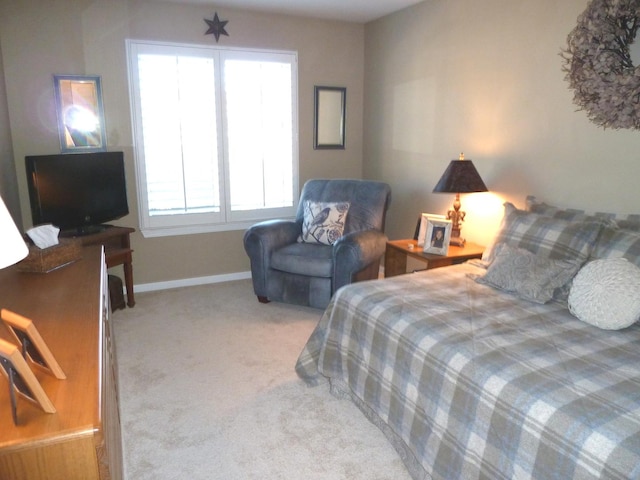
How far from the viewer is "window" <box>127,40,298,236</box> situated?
3.93 m

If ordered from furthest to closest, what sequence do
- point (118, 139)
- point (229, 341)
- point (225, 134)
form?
1. point (225, 134)
2. point (118, 139)
3. point (229, 341)

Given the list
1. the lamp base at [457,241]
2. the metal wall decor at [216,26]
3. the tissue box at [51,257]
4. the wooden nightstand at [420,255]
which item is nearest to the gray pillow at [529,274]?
the wooden nightstand at [420,255]

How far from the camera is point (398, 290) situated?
2377mm

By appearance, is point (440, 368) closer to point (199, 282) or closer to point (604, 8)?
point (604, 8)

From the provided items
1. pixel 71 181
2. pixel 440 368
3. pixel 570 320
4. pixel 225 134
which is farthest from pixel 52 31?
pixel 570 320

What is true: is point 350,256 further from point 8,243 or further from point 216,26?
point 8,243

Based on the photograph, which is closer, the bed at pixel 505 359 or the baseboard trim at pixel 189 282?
the bed at pixel 505 359

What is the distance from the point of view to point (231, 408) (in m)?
2.43

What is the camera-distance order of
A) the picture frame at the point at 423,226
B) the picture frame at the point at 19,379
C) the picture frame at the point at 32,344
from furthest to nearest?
the picture frame at the point at 423,226, the picture frame at the point at 32,344, the picture frame at the point at 19,379

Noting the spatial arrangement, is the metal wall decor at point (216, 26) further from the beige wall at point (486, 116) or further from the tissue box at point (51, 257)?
the tissue box at point (51, 257)

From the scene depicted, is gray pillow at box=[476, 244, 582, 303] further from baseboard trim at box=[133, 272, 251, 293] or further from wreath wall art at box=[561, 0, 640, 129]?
baseboard trim at box=[133, 272, 251, 293]

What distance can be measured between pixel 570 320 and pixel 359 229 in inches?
82.1

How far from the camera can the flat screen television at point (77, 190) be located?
3207 mm

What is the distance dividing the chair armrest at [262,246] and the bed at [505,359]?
4.03 feet
